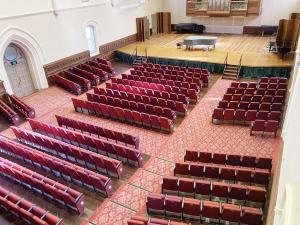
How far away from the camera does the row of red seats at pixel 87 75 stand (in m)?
13.3

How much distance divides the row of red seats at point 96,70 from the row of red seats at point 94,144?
5.38m

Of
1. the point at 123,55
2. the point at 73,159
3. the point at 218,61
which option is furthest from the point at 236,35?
the point at 73,159

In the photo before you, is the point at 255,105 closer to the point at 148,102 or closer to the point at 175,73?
the point at 148,102

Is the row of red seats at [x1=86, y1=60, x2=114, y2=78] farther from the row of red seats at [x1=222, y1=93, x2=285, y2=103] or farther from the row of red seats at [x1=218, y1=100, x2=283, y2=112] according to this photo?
the row of red seats at [x1=218, y1=100, x2=283, y2=112]

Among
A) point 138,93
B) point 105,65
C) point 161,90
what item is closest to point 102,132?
point 138,93

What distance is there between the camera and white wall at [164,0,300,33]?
17.0 m

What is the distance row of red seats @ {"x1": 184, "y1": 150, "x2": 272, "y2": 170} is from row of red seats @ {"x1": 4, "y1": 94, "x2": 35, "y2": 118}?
21.6 feet

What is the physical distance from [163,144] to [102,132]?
1.95m

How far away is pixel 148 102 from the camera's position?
407 inches

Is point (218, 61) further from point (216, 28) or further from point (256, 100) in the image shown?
point (216, 28)

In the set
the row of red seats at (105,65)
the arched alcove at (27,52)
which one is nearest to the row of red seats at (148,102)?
the row of red seats at (105,65)

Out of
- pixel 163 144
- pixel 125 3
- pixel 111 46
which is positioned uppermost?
pixel 125 3

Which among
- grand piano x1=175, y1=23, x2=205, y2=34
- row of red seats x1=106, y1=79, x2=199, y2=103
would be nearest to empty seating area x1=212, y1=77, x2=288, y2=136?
row of red seats x1=106, y1=79, x2=199, y2=103

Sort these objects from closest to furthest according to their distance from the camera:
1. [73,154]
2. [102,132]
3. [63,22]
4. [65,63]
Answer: [73,154]
[102,132]
[63,22]
[65,63]
